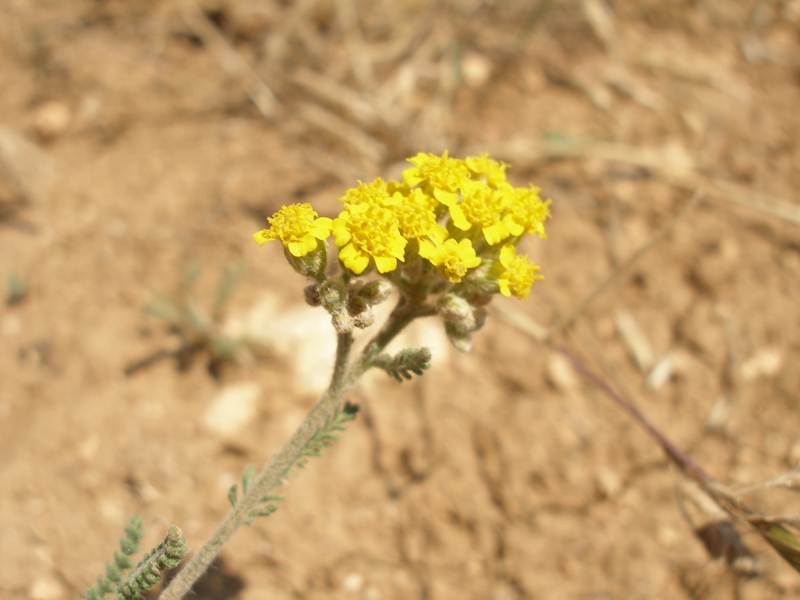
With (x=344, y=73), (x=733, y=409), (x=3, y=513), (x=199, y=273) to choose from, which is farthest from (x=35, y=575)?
(x=344, y=73)

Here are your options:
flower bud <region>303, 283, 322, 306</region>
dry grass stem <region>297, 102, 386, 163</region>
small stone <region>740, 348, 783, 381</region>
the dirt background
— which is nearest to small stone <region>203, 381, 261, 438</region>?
A: the dirt background

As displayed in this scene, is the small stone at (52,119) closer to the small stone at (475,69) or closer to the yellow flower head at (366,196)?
the small stone at (475,69)

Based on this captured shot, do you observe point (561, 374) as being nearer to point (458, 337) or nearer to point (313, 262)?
point (458, 337)

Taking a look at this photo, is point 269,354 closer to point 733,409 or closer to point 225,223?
point 225,223

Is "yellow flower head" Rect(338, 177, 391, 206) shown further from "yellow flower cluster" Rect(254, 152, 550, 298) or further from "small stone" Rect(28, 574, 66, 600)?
"small stone" Rect(28, 574, 66, 600)

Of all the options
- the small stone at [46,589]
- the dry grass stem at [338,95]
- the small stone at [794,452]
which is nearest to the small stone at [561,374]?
the small stone at [794,452]
